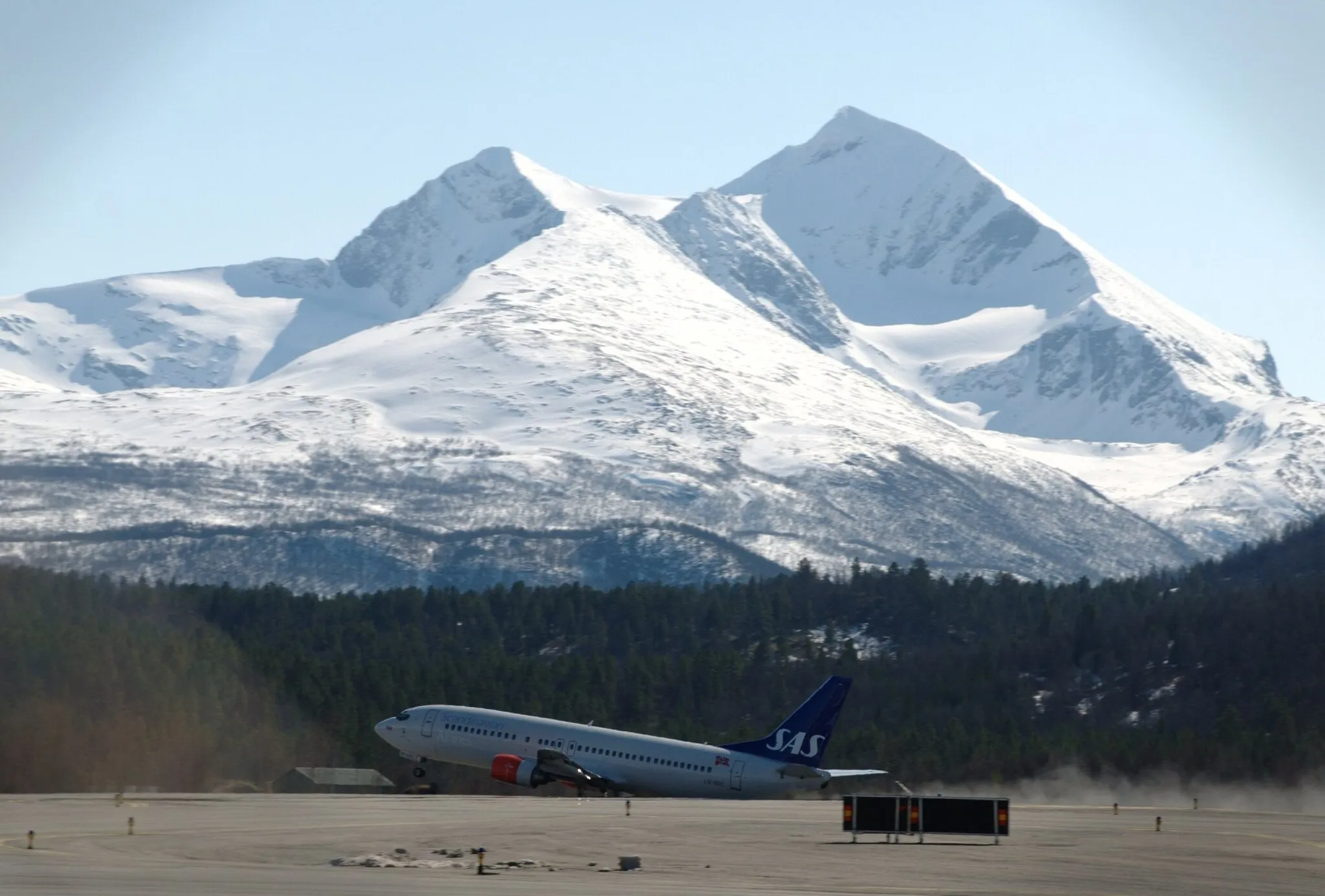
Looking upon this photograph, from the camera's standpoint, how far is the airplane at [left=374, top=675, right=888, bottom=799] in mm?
99688

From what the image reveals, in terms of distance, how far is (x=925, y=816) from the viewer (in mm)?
73312

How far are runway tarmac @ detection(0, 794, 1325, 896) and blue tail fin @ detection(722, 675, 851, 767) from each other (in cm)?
647

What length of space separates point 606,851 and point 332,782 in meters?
61.5

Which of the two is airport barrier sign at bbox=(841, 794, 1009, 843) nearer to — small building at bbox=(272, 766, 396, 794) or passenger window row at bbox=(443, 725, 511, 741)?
passenger window row at bbox=(443, 725, 511, 741)

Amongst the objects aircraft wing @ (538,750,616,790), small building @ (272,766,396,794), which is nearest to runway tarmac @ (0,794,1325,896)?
aircraft wing @ (538,750,616,790)

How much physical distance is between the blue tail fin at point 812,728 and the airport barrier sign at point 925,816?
998 inches

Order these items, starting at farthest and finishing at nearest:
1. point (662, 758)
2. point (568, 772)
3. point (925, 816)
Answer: point (568, 772) → point (662, 758) → point (925, 816)

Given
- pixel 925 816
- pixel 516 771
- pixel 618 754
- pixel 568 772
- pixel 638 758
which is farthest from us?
pixel 516 771

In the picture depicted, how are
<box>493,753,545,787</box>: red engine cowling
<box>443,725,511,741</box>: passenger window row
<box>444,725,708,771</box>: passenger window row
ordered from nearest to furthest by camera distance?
<box>444,725,708,771</box>: passenger window row → <box>493,753,545,787</box>: red engine cowling → <box>443,725,511,741</box>: passenger window row

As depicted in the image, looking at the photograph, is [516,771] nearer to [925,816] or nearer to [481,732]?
[481,732]

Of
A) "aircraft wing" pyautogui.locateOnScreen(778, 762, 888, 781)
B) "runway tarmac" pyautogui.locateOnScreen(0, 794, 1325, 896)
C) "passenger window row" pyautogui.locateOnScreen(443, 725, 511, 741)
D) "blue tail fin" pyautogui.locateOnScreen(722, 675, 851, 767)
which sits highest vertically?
"blue tail fin" pyautogui.locateOnScreen(722, 675, 851, 767)

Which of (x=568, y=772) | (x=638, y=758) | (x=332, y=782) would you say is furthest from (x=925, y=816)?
(x=332, y=782)

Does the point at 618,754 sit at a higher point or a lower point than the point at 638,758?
higher

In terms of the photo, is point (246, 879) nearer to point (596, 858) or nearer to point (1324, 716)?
point (596, 858)
